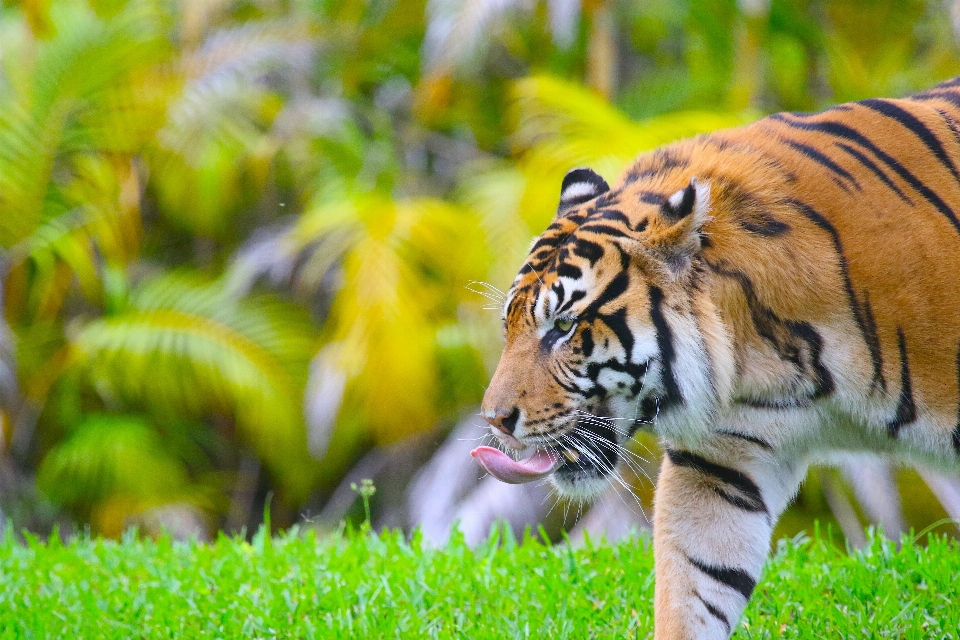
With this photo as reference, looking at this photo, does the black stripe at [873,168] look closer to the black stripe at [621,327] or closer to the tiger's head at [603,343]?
the tiger's head at [603,343]

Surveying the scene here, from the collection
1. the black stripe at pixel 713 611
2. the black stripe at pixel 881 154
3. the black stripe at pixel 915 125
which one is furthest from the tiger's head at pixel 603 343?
the black stripe at pixel 915 125

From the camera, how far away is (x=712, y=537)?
3008 mm

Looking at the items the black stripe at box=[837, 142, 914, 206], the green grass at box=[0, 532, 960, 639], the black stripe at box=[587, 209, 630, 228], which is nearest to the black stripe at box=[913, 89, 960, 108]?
the black stripe at box=[837, 142, 914, 206]

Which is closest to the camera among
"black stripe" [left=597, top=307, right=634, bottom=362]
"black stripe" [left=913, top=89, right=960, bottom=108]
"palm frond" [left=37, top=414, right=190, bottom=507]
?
"black stripe" [left=597, top=307, right=634, bottom=362]

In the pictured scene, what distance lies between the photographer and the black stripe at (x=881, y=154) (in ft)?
9.59

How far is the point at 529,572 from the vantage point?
377 centimetres

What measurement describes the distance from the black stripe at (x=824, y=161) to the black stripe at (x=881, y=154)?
4.3 inches

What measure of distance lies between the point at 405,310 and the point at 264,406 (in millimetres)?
1340

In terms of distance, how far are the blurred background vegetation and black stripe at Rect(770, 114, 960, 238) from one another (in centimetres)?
293

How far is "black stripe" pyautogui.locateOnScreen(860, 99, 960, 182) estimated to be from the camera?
9.98 ft

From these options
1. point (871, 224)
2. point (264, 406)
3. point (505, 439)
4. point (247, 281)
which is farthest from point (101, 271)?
point (871, 224)

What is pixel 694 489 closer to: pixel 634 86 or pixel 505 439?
pixel 505 439

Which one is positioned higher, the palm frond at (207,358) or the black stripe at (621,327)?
the black stripe at (621,327)

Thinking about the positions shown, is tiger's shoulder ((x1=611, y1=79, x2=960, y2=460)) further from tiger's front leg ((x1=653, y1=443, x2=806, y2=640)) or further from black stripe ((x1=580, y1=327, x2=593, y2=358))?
black stripe ((x1=580, y1=327, x2=593, y2=358))
